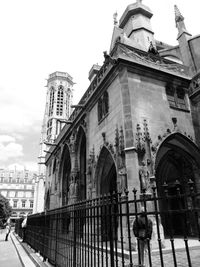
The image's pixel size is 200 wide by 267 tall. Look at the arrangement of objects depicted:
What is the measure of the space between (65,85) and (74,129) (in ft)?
160

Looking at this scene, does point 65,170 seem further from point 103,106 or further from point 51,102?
point 51,102

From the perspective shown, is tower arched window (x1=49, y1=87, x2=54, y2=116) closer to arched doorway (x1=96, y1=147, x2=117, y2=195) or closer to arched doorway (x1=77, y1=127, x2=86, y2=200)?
arched doorway (x1=77, y1=127, x2=86, y2=200)

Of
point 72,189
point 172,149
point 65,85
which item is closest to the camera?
point 172,149

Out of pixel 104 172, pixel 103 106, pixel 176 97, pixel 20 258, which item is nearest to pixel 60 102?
pixel 103 106

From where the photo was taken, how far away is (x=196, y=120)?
40.1ft

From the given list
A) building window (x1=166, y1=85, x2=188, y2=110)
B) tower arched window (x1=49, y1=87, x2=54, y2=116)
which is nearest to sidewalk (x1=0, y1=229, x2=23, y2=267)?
building window (x1=166, y1=85, x2=188, y2=110)

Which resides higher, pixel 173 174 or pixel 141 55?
pixel 141 55

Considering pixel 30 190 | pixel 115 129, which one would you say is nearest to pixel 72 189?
pixel 115 129

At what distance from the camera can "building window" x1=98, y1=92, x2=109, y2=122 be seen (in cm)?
1216

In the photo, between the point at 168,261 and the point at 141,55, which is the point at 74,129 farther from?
the point at 168,261

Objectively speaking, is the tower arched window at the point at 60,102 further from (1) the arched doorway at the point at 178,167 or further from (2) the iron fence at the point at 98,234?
(2) the iron fence at the point at 98,234

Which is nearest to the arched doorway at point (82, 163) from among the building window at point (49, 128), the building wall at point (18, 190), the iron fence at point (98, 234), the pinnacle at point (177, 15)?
the iron fence at point (98, 234)

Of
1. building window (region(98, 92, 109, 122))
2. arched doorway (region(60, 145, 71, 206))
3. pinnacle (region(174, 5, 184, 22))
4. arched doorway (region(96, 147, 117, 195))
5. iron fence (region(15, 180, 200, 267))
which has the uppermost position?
pinnacle (region(174, 5, 184, 22))

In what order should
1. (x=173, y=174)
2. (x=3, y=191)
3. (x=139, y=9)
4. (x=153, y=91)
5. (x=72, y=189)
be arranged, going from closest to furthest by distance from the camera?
(x=153, y=91)
(x=173, y=174)
(x=72, y=189)
(x=139, y=9)
(x=3, y=191)
